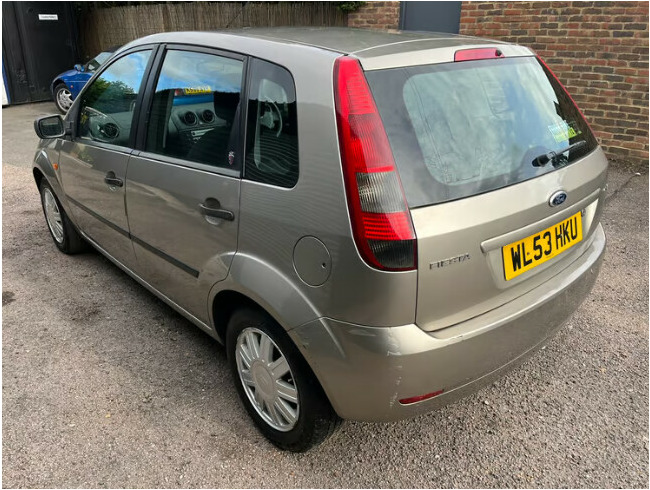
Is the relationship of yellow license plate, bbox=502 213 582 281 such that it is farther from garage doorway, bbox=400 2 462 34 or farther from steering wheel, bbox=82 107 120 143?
garage doorway, bbox=400 2 462 34

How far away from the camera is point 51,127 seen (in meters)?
3.63

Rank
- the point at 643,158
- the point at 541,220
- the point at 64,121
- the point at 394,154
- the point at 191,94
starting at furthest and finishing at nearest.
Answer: the point at 643,158 < the point at 64,121 < the point at 191,94 < the point at 541,220 < the point at 394,154

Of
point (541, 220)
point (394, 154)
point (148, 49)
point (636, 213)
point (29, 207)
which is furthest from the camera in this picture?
point (29, 207)

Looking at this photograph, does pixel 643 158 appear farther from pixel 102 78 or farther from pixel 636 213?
pixel 102 78

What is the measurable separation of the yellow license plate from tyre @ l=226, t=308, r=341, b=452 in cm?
88

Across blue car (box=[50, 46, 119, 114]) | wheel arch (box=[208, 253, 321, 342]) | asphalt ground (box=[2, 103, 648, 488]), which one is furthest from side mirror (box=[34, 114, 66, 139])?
blue car (box=[50, 46, 119, 114])

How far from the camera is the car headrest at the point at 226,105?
223 cm

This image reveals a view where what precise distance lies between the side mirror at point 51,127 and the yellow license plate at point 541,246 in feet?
10.2

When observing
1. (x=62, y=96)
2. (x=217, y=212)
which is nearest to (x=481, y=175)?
(x=217, y=212)

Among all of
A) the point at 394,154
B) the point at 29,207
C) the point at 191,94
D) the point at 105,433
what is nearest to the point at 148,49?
the point at 191,94

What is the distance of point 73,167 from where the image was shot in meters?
3.54

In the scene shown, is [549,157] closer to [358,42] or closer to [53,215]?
[358,42]

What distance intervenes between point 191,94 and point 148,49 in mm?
564

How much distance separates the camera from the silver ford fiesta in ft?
5.73
